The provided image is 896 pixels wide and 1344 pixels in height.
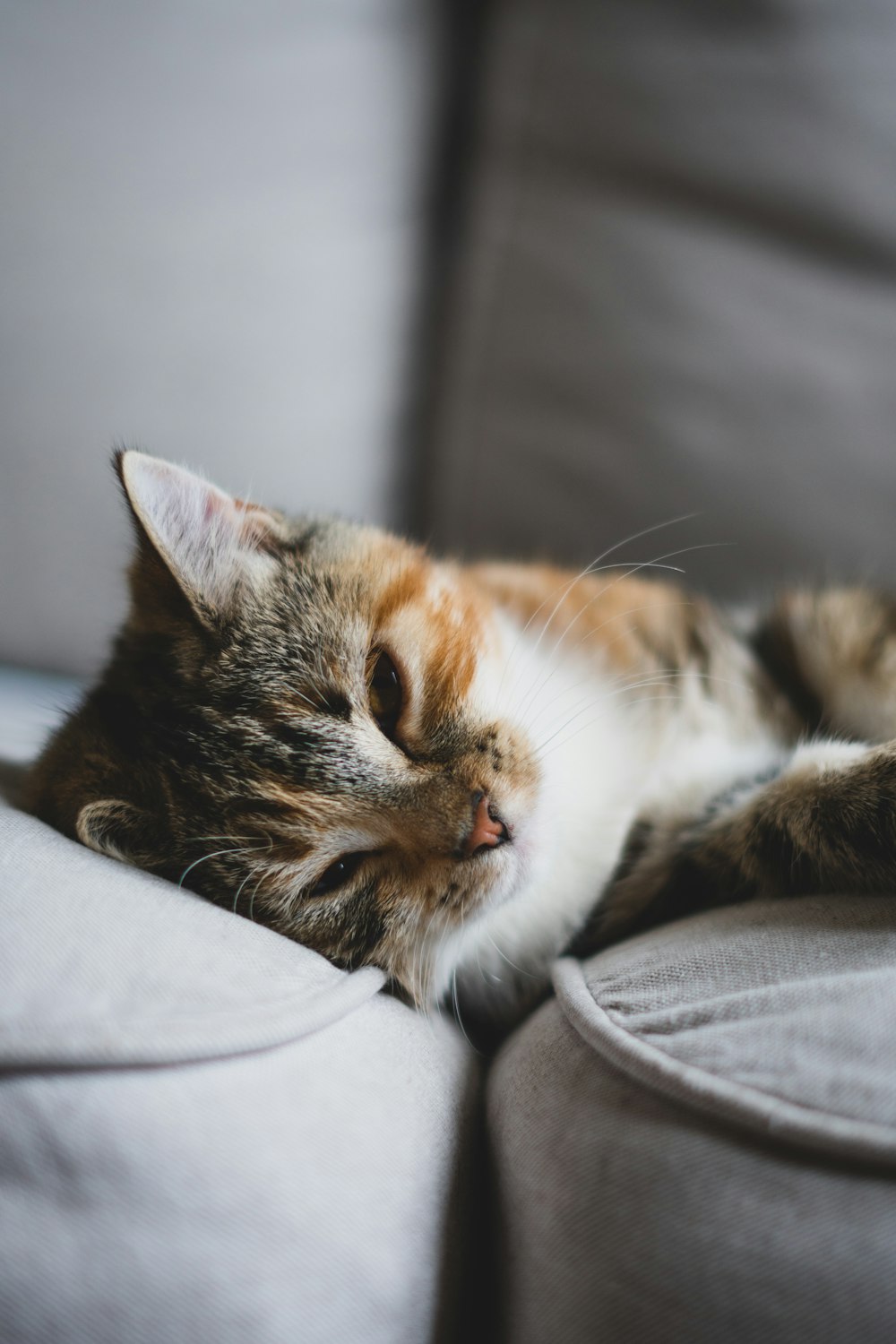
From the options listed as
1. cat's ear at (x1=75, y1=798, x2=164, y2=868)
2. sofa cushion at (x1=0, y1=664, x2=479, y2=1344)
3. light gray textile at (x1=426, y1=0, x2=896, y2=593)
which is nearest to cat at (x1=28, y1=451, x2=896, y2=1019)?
cat's ear at (x1=75, y1=798, x2=164, y2=868)

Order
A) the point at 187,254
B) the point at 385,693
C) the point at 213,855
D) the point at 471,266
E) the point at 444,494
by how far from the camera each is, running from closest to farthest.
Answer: the point at 213,855 < the point at 385,693 < the point at 187,254 < the point at 471,266 < the point at 444,494

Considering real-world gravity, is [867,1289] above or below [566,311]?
below

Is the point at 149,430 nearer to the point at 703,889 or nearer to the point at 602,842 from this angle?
the point at 602,842

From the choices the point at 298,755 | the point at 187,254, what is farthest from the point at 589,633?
the point at 187,254

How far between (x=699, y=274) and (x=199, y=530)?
3.24ft

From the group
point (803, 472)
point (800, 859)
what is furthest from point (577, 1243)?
point (803, 472)

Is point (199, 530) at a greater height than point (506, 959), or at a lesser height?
greater

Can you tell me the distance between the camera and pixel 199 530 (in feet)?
2.95

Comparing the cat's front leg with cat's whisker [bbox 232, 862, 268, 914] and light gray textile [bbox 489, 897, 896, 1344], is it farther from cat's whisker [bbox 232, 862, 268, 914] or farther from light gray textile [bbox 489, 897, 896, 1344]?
cat's whisker [bbox 232, 862, 268, 914]

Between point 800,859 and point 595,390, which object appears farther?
point 595,390

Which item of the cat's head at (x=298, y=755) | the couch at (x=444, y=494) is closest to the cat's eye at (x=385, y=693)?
the cat's head at (x=298, y=755)

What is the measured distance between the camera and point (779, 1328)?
0.46 metres

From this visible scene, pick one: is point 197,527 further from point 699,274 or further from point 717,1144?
point 699,274

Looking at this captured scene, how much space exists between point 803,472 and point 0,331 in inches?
51.1
